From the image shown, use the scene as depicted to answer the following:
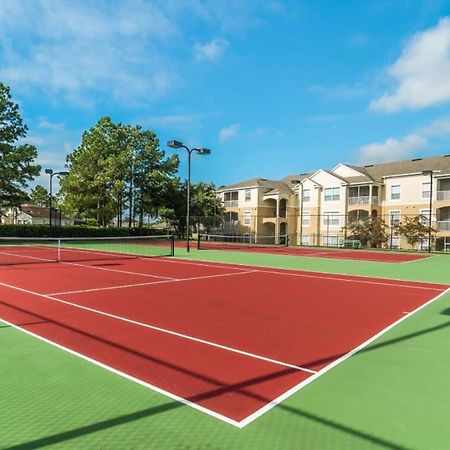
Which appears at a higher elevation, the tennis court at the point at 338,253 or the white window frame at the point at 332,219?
the white window frame at the point at 332,219

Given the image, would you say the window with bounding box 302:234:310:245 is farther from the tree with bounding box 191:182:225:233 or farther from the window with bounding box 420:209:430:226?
the window with bounding box 420:209:430:226

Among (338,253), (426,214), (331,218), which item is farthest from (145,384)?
(331,218)

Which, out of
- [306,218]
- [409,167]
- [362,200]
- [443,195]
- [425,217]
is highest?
[409,167]

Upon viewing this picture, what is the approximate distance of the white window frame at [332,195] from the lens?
160ft

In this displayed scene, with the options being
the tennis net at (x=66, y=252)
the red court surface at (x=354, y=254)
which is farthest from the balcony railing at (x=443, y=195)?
the tennis net at (x=66, y=252)

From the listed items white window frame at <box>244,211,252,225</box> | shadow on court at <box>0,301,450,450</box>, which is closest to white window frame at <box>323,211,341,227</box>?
white window frame at <box>244,211,252,225</box>

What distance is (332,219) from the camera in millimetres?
48906

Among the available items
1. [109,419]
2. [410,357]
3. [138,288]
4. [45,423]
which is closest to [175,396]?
[109,419]

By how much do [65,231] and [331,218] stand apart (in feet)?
96.2

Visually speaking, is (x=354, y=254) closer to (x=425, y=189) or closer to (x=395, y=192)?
(x=425, y=189)

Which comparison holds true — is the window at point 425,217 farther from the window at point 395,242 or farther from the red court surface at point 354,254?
the red court surface at point 354,254

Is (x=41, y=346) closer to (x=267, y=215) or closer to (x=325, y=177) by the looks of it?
(x=325, y=177)

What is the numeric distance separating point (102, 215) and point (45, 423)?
→ 47905 mm

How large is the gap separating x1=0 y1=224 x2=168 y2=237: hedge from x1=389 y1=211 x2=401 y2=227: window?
28539 millimetres
